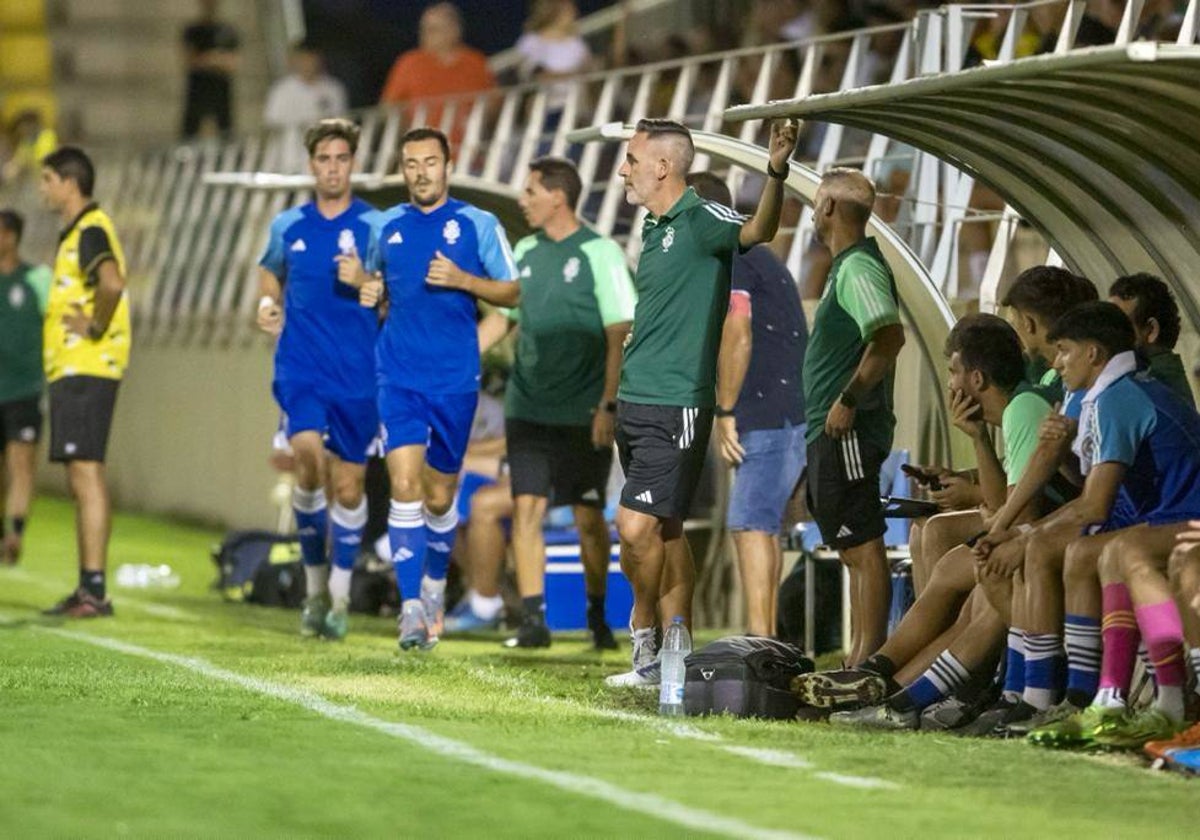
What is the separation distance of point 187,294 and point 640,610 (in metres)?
14.4

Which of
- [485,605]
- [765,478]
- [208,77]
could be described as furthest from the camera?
[208,77]

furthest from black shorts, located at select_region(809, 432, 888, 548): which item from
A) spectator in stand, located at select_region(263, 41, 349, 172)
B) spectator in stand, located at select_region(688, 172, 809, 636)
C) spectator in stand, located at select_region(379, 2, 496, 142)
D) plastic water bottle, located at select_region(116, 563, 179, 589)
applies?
spectator in stand, located at select_region(263, 41, 349, 172)

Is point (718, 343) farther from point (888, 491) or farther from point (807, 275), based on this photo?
point (807, 275)

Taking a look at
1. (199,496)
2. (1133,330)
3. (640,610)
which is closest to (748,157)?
(640,610)

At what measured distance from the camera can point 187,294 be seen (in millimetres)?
24844

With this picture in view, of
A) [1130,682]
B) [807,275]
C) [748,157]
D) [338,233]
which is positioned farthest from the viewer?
[807,275]

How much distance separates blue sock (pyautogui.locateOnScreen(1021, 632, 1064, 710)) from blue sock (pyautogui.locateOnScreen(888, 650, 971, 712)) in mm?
322

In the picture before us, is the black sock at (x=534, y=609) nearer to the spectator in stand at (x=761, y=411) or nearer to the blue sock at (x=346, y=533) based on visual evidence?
the blue sock at (x=346, y=533)

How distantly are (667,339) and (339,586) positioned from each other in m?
3.45

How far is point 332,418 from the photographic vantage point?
45.3 feet

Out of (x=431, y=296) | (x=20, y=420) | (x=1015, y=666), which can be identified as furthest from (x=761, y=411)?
(x=20, y=420)

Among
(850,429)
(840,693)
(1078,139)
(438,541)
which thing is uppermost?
(1078,139)

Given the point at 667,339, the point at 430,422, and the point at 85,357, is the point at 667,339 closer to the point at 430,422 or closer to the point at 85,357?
the point at 430,422

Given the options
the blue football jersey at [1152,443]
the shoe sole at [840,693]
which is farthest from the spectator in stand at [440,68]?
the blue football jersey at [1152,443]
